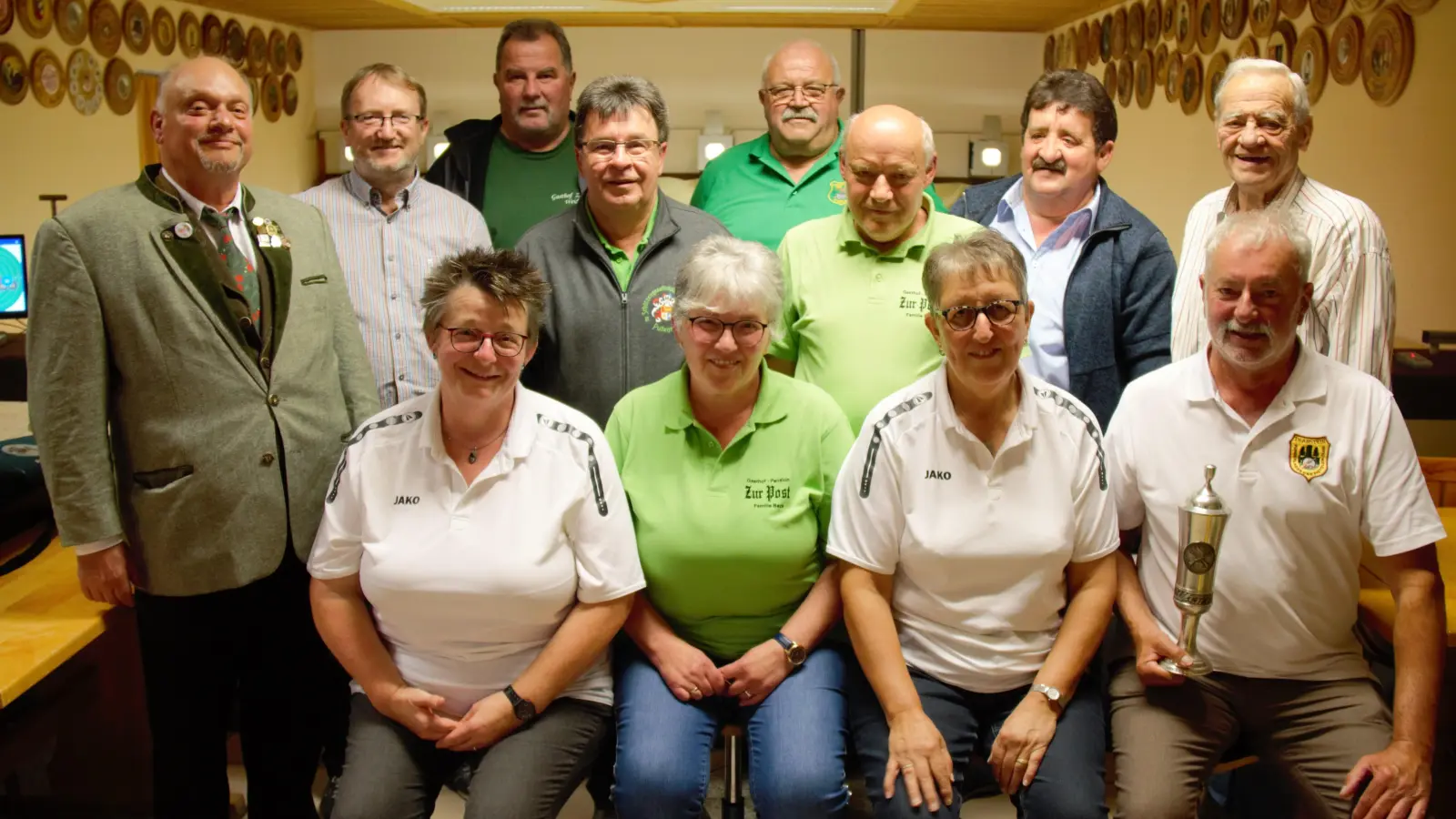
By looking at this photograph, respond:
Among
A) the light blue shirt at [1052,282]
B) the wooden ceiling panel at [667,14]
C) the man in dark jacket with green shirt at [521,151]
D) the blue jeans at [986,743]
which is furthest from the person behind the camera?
the wooden ceiling panel at [667,14]

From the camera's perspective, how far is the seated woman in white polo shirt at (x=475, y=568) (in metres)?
2.07

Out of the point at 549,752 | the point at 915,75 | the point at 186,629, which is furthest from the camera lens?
the point at 915,75

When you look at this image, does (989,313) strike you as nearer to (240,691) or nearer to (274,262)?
(274,262)

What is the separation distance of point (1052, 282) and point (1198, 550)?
90 centimetres

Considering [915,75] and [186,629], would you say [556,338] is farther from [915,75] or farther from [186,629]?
[915,75]

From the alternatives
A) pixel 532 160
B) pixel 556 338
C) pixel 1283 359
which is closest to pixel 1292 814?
pixel 1283 359

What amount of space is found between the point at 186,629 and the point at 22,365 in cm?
285

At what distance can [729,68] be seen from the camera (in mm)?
7879

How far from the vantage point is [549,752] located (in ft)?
6.84

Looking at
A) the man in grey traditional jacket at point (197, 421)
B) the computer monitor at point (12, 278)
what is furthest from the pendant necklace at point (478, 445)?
the computer monitor at point (12, 278)

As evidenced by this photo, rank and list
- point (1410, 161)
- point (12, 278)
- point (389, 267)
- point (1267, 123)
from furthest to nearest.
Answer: point (12, 278)
point (1410, 161)
point (389, 267)
point (1267, 123)

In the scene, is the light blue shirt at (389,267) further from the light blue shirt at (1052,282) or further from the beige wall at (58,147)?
the beige wall at (58,147)

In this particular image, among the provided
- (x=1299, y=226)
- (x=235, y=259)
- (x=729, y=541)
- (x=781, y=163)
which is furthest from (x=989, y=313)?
(x=235, y=259)

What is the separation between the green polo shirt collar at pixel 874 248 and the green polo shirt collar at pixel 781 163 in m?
0.67
